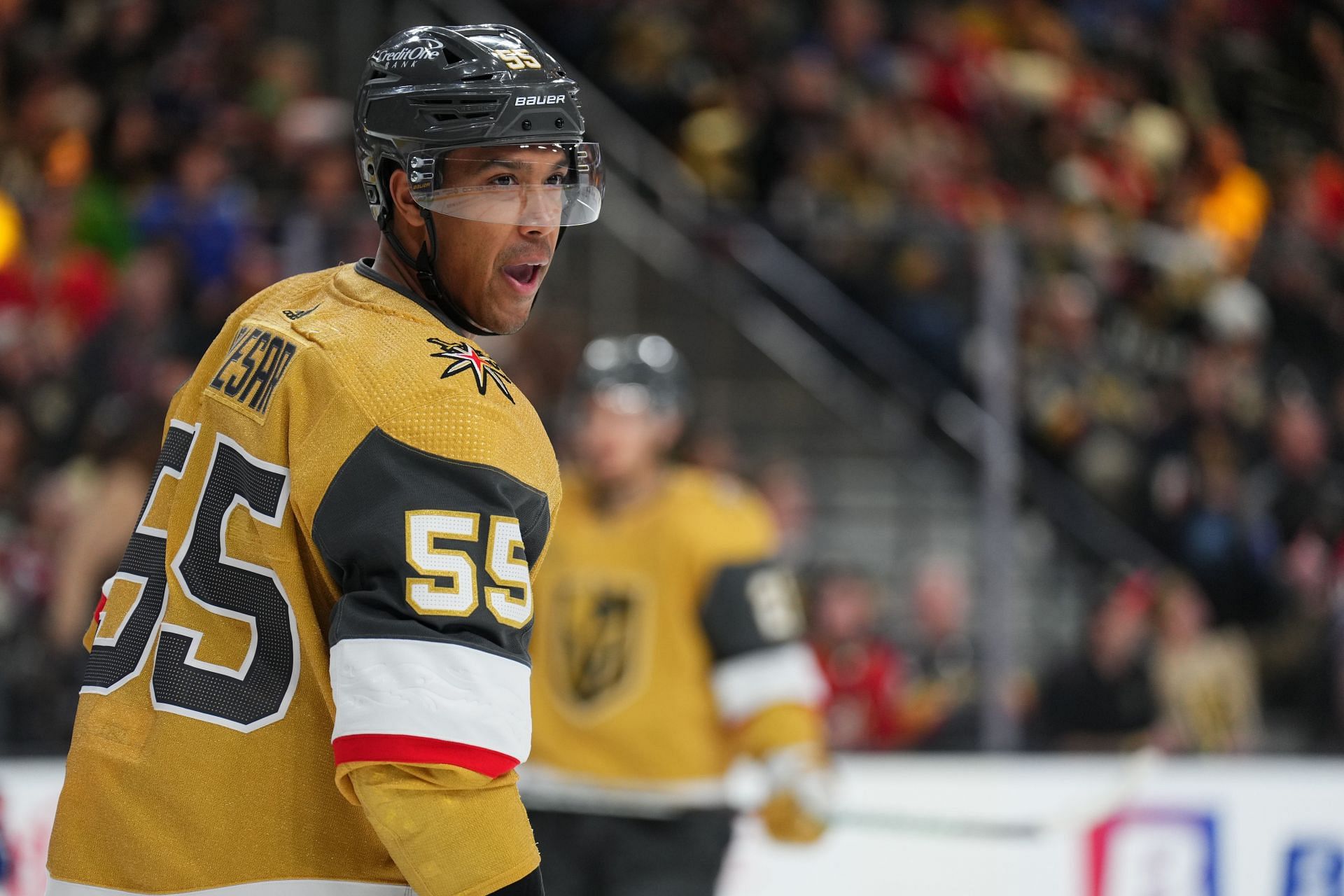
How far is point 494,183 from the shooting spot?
6.19 feet

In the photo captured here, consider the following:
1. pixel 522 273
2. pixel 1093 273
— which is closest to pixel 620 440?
pixel 522 273

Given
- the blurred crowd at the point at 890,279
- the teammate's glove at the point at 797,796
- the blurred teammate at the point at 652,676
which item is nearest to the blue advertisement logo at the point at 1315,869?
the blurred crowd at the point at 890,279

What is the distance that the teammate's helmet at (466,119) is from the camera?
1.87 m

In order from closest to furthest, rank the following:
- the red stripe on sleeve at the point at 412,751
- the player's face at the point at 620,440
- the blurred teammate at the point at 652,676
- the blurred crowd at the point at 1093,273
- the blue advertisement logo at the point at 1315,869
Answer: the red stripe on sleeve at the point at 412,751
the blurred teammate at the point at 652,676
the player's face at the point at 620,440
the blue advertisement logo at the point at 1315,869
the blurred crowd at the point at 1093,273

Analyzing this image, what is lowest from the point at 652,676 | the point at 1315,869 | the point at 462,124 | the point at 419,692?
the point at 1315,869

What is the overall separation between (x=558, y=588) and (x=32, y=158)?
11.6 feet

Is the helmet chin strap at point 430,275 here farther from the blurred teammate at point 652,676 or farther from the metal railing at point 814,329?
the metal railing at point 814,329

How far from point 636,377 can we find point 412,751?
9.29ft

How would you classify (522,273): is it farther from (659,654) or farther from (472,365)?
(659,654)

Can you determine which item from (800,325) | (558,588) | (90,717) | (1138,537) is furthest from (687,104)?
(90,717)

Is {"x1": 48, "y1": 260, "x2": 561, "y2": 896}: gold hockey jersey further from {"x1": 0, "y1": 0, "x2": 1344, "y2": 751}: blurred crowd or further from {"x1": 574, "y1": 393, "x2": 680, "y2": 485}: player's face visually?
{"x1": 0, "y1": 0, "x2": 1344, "y2": 751}: blurred crowd

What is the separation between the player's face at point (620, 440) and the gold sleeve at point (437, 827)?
2642 millimetres

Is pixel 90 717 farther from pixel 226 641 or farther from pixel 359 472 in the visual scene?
pixel 359 472

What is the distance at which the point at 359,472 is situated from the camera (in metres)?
1.69
